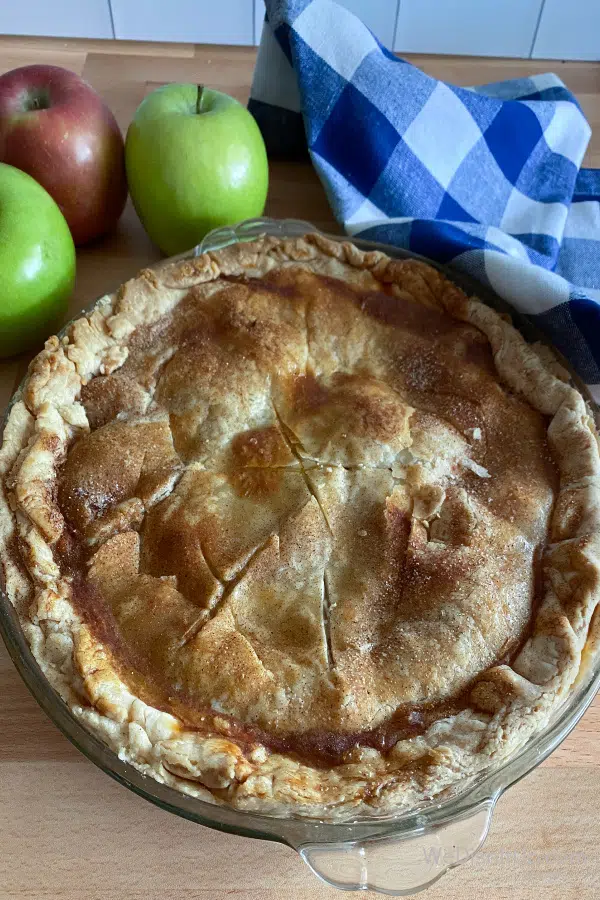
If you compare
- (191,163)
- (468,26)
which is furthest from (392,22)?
(191,163)

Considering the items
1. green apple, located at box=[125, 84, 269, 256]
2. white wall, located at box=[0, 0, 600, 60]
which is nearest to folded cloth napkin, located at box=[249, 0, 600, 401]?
green apple, located at box=[125, 84, 269, 256]

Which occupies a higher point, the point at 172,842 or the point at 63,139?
the point at 63,139

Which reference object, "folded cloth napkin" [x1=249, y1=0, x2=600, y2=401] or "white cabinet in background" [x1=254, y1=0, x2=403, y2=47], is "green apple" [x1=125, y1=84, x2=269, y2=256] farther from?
"white cabinet in background" [x1=254, y1=0, x2=403, y2=47]

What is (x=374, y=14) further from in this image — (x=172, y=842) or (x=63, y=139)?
(x=172, y=842)

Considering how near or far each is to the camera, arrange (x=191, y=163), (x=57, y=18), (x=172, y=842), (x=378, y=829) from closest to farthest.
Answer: (x=378, y=829) → (x=172, y=842) → (x=191, y=163) → (x=57, y=18)

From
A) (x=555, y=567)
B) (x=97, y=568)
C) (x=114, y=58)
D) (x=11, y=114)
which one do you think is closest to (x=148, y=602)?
(x=97, y=568)

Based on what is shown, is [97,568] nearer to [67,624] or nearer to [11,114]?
[67,624]
